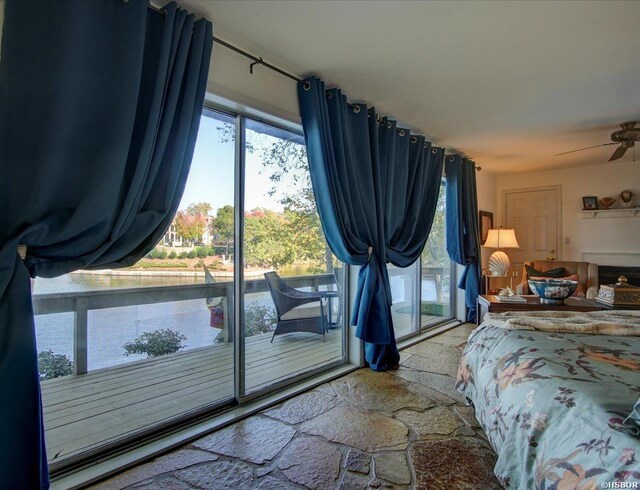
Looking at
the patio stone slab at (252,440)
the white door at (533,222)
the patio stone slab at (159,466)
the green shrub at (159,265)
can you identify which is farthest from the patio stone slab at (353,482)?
the white door at (533,222)

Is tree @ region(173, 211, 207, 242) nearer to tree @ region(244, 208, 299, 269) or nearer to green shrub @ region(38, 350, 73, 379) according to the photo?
tree @ region(244, 208, 299, 269)

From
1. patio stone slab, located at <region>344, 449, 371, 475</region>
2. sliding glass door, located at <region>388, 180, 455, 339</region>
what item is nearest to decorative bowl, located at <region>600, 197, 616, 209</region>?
sliding glass door, located at <region>388, 180, 455, 339</region>

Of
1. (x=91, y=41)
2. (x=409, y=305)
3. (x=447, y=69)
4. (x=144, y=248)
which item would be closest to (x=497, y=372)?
(x=144, y=248)

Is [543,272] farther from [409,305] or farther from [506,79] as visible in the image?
[506,79]

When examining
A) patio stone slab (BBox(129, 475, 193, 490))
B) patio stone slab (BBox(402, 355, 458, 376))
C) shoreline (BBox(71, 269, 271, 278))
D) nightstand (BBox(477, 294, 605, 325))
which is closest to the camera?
patio stone slab (BBox(129, 475, 193, 490))

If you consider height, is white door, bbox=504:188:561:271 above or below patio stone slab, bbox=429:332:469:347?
above

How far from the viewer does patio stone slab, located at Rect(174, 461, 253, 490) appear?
1.72m

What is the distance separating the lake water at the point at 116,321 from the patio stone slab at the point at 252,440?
0.58 meters

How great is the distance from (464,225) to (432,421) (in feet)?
10.5

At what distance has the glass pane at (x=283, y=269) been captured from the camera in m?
2.63

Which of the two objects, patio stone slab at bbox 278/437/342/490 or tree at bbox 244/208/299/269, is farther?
tree at bbox 244/208/299/269

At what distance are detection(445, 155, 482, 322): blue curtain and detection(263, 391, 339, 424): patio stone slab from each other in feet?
9.68

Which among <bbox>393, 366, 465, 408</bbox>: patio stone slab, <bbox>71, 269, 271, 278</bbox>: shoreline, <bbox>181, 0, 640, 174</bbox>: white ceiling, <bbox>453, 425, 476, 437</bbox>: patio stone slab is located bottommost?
<bbox>453, 425, 476, 437</bbox>: patio stone slab

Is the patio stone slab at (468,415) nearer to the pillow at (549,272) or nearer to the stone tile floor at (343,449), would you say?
the stone tile floor at (343,449)
